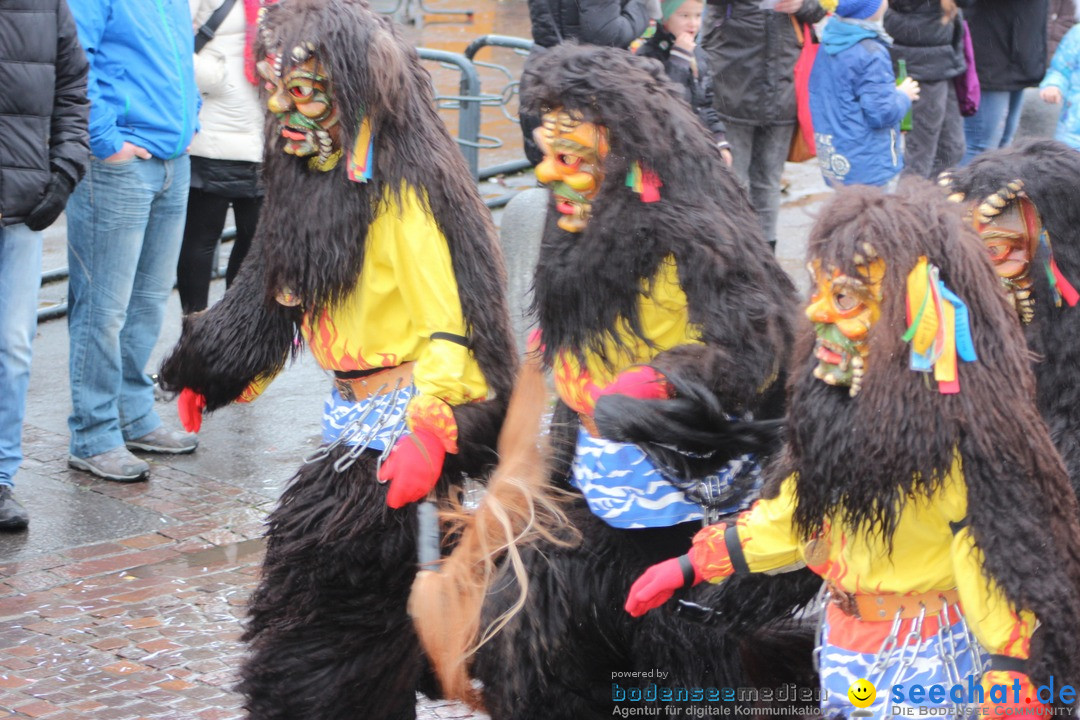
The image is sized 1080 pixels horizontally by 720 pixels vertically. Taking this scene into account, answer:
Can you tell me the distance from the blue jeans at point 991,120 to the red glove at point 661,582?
18.7 feet

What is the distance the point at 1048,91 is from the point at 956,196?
13.4ft

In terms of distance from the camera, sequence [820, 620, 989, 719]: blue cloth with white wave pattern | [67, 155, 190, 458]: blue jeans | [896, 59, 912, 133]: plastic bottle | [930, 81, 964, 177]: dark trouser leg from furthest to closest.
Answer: [930, 81, 964, 177]: dark trouser leg < [896, 59, 912, 133]: plastic bottle < [67, 155, 190, 458]: blue jeans < [820, 620, 989, 719]: blue cloth with white wave pattern

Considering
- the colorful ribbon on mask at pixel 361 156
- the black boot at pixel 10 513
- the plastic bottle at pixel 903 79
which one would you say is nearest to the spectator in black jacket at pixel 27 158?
the black boot at pixel 10 513

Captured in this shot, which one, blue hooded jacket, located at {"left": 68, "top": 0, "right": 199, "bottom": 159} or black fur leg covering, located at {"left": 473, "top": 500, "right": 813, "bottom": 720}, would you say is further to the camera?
blue hooded jacket, located at {"left": 68, "top": 0, "right": 199, "bottom": 159}

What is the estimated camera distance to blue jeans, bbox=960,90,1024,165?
8344 mm

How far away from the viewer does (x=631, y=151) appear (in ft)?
11.4

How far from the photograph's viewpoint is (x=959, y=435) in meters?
2.85

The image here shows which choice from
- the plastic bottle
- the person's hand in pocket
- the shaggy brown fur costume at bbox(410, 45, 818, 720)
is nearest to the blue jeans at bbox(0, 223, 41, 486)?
the person's hand in pocket

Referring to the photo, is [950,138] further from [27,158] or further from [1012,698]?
[1012,698]

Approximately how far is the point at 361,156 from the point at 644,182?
30.0 inches

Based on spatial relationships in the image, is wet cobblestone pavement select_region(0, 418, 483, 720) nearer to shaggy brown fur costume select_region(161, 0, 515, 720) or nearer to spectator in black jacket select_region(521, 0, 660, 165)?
shaggy brown fur costume select_region(161, 0, 515, 720)

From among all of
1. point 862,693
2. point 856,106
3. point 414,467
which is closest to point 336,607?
point 414,467

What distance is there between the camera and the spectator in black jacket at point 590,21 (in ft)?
21.8

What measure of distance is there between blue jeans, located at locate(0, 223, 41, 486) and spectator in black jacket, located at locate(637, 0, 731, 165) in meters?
2.68
